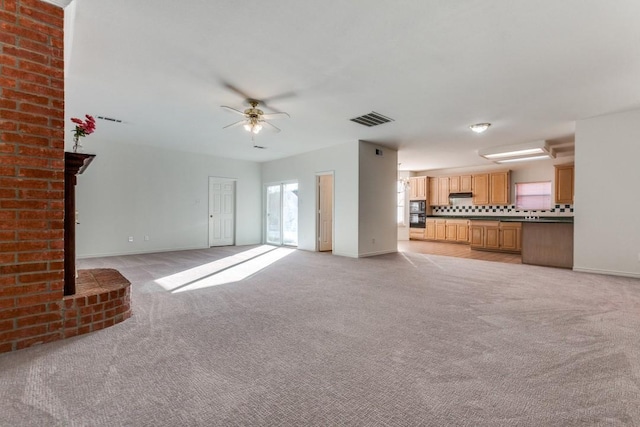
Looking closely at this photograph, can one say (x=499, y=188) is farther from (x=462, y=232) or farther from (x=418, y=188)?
(x=418, y=188)

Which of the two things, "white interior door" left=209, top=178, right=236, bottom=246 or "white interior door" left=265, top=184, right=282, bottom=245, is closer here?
"white interior door" left=209, top=178, right=236, bottom=246

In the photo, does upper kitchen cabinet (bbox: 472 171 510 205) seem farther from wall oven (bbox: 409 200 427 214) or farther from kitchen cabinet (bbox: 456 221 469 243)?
wall oven (bbox: 409 200 427 214)

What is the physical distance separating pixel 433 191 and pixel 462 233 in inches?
75.3

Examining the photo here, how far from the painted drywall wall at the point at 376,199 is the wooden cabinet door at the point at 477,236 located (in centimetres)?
279

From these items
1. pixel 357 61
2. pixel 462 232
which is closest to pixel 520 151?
pixel 462 232

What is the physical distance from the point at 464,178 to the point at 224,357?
9.86 m

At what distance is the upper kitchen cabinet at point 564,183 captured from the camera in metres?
7.38

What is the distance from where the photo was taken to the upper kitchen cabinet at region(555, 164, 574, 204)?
7.38 meters

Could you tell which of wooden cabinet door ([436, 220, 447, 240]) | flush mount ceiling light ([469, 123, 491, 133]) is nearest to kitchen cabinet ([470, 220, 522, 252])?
wooden cabinet door ([436, 220, 447, 240])

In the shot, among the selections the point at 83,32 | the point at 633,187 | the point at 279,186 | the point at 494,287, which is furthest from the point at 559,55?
the point at 279,186

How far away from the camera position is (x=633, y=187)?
4.59 m

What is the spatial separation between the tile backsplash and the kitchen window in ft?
0.44

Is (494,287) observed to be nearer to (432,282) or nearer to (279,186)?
(432,282)

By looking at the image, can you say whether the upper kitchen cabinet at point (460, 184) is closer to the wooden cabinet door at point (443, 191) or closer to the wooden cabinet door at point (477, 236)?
the wooden cabinet door at point (443, 191)
